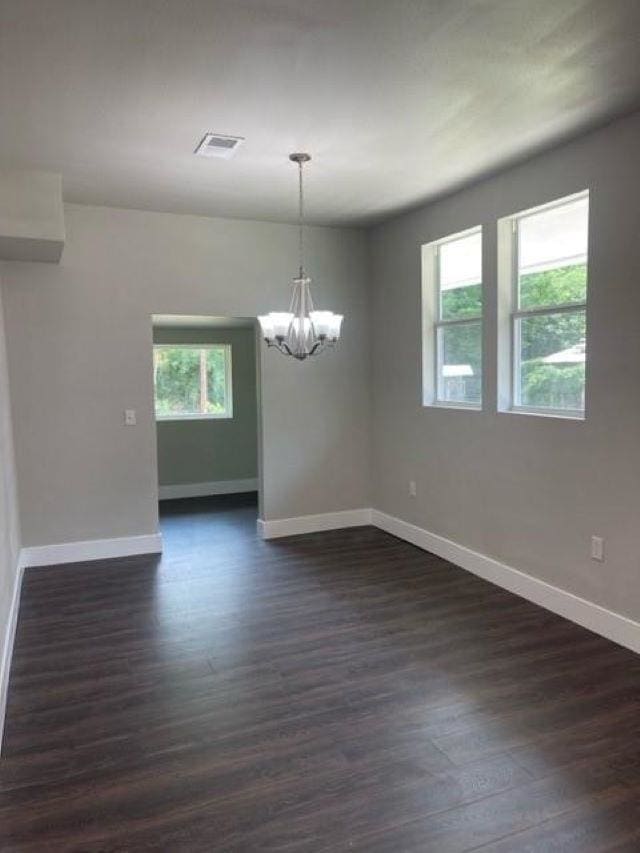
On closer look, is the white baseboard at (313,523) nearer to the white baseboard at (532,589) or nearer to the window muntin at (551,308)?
→ the white baseboard at (532,589)

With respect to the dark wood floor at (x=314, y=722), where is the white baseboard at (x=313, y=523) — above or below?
above

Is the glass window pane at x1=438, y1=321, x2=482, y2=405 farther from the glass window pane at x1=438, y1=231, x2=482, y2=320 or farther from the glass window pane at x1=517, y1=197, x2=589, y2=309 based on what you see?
the glass window pane at x1=517, y1=197, x2=589, y2=309

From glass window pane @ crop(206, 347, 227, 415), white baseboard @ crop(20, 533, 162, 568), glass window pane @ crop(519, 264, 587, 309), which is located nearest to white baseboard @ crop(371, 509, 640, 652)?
glass window pane @ crop(519, 264, 587, 309)

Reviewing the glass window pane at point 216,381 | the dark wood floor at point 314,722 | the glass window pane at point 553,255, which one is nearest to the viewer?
the dark wood floor at point 314,722

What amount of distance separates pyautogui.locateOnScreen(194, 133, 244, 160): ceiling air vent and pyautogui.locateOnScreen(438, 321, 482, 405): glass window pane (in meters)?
2.09

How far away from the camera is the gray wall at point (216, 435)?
7.30 metres

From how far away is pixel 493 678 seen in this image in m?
2.94

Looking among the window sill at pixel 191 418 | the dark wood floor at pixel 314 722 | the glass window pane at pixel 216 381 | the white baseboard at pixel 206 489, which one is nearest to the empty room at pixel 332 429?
the dark wood floor at pixel 314 722

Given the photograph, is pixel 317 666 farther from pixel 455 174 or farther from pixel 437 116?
pixel 455 174

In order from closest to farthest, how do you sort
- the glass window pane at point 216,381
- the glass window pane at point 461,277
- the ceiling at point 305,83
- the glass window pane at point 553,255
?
the ceiling at point 305,83 < the glass window pane at point 553,255 < the glass window pane at point 461,277 < the glass window pane at point 216,381

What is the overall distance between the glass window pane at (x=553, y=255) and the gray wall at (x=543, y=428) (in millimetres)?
141

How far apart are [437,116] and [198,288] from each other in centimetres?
264

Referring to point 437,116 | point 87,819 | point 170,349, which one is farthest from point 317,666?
point 170,349

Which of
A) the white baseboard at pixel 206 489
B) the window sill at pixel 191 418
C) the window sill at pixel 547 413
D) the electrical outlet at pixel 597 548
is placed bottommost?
the white baseboard at pixel 206 489
